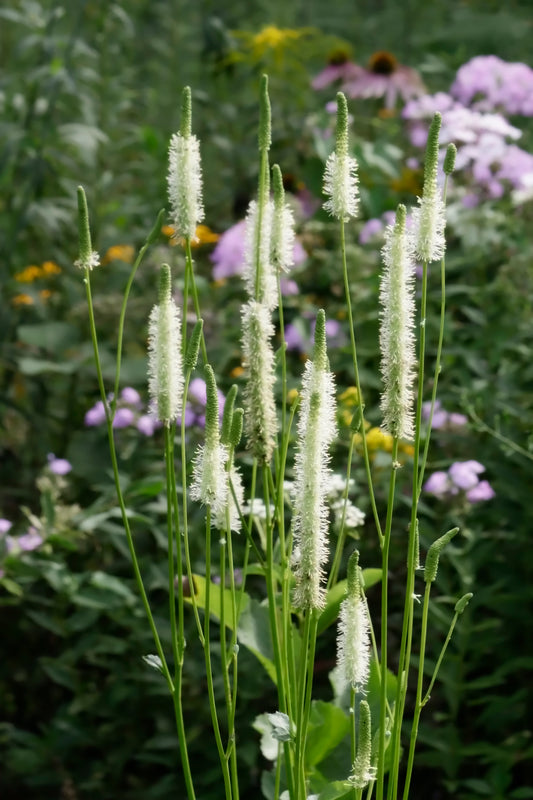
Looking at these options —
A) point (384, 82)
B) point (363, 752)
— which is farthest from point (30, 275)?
point (363, 752)

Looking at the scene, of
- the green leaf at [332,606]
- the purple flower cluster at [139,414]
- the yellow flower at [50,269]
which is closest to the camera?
the green leaf at [332,606]

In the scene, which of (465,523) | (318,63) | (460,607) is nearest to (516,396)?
(465,523)

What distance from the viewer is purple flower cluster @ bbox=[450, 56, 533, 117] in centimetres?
303

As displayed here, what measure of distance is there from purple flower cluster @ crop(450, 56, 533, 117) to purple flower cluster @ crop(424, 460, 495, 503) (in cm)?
136

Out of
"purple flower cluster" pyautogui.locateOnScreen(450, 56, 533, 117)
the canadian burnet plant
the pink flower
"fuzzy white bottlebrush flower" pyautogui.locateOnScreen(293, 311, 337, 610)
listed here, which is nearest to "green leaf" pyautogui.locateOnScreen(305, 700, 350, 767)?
the canadian burnet plant

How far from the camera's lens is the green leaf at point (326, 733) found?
4.55 ft

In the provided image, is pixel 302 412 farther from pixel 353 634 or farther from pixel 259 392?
pixel 353 634

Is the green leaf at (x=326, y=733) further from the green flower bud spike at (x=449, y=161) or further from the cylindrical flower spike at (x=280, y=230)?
the green flower bud spike at (x=449, y=161)

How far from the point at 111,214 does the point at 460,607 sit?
7.70 ft

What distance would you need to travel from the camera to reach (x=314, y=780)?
1363 mm

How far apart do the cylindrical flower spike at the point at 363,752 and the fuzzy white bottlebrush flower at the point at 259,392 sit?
0.78 feet

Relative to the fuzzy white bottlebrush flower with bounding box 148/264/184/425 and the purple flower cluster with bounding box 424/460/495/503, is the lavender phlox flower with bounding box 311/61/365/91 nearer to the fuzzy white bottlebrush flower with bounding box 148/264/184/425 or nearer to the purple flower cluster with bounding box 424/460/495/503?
the purple flower cluster with bounding box 424/460/495/503

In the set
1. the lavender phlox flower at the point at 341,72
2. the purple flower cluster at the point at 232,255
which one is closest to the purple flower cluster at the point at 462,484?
the purple flower cluster at the point at 232,255

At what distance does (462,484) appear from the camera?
6.63 ft
